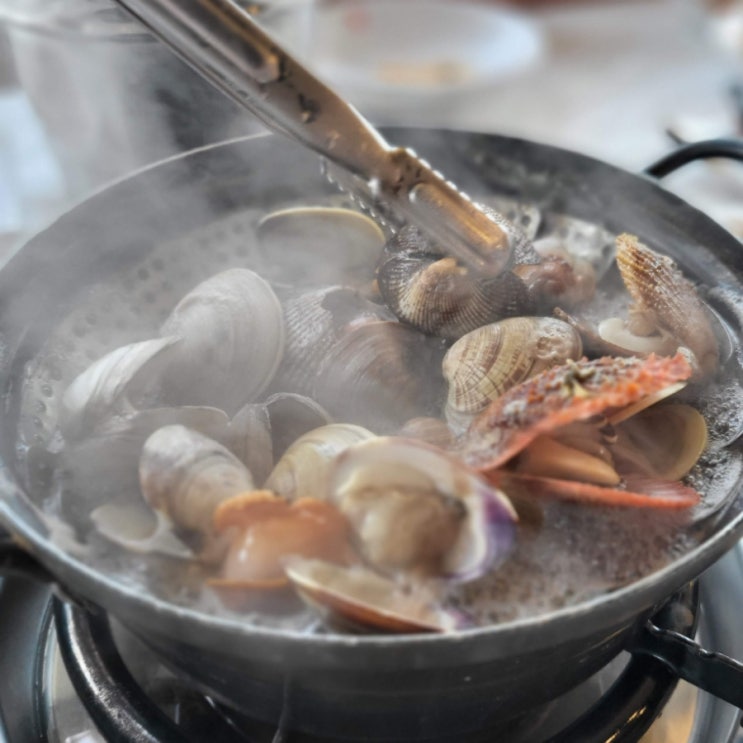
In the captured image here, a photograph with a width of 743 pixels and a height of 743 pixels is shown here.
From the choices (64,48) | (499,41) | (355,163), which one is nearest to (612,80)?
(499,41)

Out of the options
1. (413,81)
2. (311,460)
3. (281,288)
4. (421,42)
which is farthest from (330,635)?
(421,42)

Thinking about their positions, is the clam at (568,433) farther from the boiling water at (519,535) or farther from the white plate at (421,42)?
the white plate at (421,42)

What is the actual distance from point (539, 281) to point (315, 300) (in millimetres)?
243

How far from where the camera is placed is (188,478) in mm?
631

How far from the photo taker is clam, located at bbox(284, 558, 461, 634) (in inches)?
21.7

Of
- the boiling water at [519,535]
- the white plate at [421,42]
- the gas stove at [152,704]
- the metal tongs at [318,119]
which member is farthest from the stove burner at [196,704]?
the white plate at [421,42]

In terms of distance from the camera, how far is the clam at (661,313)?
0.80 m

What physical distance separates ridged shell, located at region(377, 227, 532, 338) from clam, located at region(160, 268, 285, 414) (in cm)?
14

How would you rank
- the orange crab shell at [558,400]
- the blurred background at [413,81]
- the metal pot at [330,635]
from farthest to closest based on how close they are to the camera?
1. the blurred background at [413,81]
2. the orange crab shell at [558,400]
3. the metal pot at [330,635]

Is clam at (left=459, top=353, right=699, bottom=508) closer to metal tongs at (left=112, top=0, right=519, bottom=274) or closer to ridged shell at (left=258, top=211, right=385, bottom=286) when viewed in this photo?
metal tongs at (left=112, top=0, right=519, bottom=274)

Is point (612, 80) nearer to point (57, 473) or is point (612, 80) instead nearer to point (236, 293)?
point (236, 293)

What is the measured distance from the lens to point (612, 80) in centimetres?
285

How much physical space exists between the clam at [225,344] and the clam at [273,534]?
0.20 m

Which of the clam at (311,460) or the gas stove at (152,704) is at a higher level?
the clam at (311,460)
